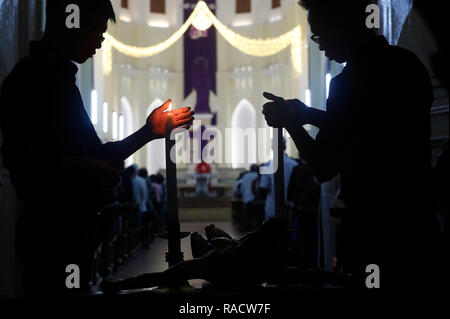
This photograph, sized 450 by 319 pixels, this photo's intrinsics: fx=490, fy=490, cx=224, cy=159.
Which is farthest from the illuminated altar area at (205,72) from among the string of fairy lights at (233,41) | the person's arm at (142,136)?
the person's arm at (142,136)

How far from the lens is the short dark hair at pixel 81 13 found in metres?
1.29

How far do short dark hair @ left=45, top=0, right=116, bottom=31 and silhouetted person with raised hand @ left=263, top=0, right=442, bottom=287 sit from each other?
0.66 meters

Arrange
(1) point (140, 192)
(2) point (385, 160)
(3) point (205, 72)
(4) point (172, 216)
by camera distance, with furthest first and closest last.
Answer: (3) point (205, 72), (1) point (140, 192), (4) point (172, 216), (2) point (385, 160)

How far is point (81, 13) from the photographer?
1.30 metres

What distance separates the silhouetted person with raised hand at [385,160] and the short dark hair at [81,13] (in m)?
0.66

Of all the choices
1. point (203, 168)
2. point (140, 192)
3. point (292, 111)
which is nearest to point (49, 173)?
point (292, 111)

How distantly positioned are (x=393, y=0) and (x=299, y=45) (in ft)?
30.1

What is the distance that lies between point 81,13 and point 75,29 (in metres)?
0.05

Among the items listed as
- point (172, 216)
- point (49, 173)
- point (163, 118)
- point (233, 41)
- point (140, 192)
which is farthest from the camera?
point (233, 41)

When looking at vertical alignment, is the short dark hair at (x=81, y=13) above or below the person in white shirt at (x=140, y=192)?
above

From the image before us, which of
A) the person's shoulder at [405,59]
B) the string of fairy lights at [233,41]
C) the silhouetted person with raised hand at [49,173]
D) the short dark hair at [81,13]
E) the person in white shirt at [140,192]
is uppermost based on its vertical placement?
the string of fairy lights at [233,41]

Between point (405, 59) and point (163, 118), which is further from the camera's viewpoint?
point (163, 118)

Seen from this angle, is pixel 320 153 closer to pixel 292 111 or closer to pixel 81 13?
pixel 292 111

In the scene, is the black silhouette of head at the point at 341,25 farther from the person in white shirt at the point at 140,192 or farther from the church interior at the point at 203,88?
the church interior at the point at 203,88
